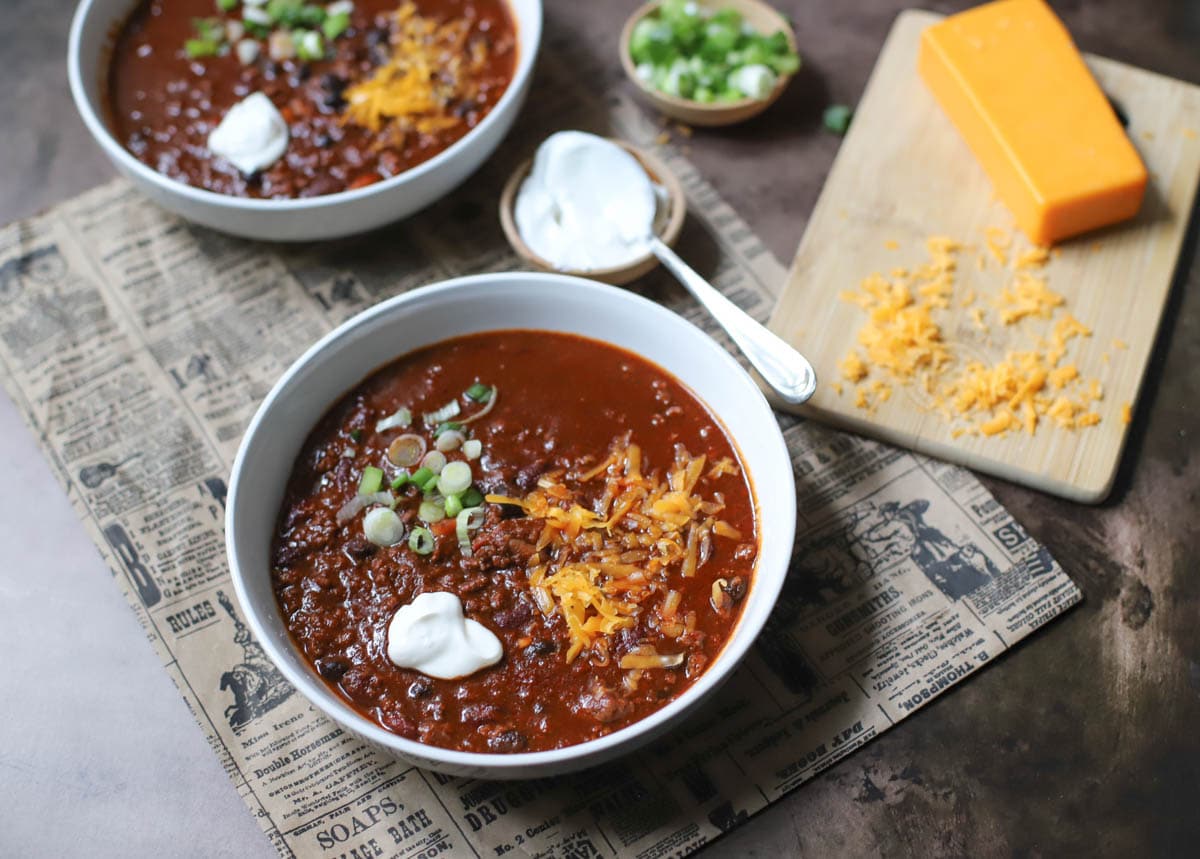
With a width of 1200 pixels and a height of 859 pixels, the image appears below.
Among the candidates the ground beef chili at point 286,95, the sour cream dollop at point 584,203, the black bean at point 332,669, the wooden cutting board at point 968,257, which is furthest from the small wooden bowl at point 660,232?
the black bean at point 332,669

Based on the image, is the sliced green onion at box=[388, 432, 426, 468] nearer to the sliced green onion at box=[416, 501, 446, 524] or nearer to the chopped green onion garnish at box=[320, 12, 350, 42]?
the sliced green onion at box=[416, 501, 446, 524]

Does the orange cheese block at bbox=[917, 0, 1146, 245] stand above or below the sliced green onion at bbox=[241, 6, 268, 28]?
below

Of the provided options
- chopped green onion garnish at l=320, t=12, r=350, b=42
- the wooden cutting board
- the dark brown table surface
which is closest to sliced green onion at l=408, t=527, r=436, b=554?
the dark brown table surface

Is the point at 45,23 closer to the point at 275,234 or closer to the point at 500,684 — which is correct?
the point at 275,234

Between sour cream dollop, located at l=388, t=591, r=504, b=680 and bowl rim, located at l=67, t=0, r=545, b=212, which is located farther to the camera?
bowl rim, located at l=67, t=0, r=545, b=212

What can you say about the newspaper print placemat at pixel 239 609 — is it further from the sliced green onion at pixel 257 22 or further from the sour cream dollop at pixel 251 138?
the sliced green onion at pixel 257 22

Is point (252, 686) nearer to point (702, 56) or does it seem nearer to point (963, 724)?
point (963, 724)

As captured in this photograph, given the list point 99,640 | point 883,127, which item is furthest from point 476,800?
point 883,127
